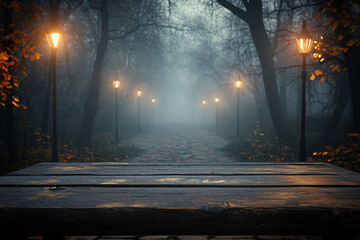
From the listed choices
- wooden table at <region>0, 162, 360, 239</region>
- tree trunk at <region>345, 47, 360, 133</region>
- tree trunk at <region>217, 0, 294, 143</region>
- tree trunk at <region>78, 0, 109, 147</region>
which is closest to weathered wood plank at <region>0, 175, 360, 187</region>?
wooden table at <region>0, 162, 360, 239</region>

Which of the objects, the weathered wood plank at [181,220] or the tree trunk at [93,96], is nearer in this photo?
the weathered wood plank at [181,220]

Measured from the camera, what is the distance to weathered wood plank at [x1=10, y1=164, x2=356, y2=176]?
9.46ft

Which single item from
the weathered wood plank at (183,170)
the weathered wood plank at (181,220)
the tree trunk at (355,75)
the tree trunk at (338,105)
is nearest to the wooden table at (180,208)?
the weathered wood plank at (181,220)

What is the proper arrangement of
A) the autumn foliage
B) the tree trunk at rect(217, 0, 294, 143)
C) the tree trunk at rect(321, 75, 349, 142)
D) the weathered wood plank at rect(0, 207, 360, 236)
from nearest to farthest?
the weathered wood plank at rect(0, 207, 360, 236) → the autumn foliage → the tree trunk at rect(321, 75, 349, 142) → the tree trunk at rect(217, 0, 294, 143)

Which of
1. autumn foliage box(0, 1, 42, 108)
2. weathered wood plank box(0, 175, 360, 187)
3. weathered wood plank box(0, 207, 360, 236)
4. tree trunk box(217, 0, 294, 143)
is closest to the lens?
weathered wood plank box(0, 207, 360, 236)

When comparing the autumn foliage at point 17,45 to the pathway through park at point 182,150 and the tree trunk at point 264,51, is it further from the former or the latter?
the tree trunk at point 264,51

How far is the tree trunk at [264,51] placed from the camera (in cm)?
1108

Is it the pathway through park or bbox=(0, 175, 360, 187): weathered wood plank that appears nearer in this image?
bbox=(0, 175, 360, 187): weathered wood plank

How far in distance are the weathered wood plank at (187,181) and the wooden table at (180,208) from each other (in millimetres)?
16

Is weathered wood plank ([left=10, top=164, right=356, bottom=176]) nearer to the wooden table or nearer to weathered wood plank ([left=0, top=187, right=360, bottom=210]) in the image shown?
the wooden table

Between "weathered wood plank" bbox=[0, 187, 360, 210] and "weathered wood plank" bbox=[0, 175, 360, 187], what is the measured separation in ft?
0.44

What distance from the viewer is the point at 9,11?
731cm

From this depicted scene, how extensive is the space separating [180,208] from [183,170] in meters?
1.17

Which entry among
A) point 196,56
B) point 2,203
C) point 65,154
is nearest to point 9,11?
point 65,154
